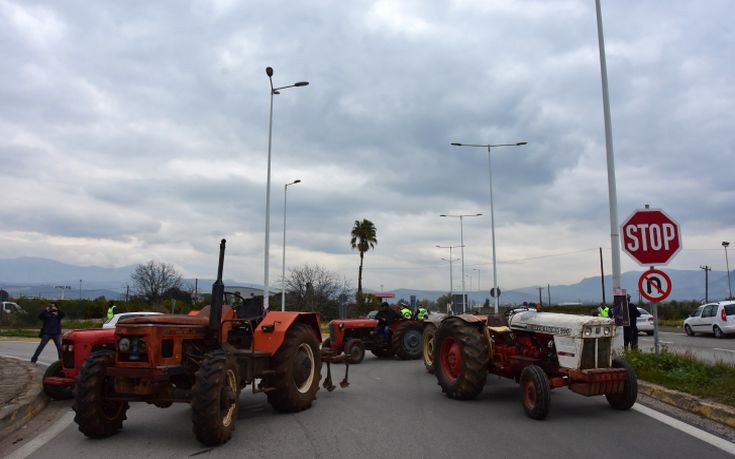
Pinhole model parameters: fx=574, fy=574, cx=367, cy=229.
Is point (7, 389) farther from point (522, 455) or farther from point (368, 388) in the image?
point (522, 455)

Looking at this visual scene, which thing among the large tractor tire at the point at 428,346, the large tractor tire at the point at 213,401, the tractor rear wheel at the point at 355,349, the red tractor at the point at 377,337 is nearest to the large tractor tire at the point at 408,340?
the red tractor at the point at 377,337

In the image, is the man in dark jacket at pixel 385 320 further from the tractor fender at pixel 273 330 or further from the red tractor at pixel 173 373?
the red tractor at pixel 173 373

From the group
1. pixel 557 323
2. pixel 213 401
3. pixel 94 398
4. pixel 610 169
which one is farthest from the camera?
pixel 610 169

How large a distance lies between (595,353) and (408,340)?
8872 millimetres

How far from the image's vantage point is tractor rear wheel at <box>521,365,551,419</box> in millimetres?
7551

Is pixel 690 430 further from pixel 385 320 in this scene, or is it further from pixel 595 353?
pixel 385 320

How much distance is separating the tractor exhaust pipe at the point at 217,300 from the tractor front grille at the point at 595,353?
16.2ft

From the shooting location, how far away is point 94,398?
260 inches

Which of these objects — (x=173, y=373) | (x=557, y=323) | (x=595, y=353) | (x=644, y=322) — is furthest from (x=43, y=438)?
(x=644, y=322)

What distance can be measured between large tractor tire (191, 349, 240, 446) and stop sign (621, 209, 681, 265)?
8025 millimetres

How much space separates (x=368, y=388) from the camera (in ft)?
35.9

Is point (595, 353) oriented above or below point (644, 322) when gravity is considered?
above

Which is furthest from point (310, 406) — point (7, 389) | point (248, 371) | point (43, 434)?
point (7, 389)

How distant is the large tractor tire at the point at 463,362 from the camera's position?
9086mm
